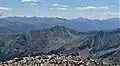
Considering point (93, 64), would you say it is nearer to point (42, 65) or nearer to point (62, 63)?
point (62, 63)

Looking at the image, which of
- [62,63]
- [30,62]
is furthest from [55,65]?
[30,62]

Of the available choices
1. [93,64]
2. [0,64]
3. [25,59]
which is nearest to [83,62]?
[93,64]

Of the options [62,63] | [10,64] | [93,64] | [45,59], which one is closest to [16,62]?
[10,64]

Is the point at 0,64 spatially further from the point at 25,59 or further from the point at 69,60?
the point at 69,60

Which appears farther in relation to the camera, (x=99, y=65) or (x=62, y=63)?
(x=99, y=65)

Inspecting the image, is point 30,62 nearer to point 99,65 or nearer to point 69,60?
point 69,60

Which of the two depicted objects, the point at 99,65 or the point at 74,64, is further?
the point at 99,65

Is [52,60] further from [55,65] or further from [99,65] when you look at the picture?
[99,65]
